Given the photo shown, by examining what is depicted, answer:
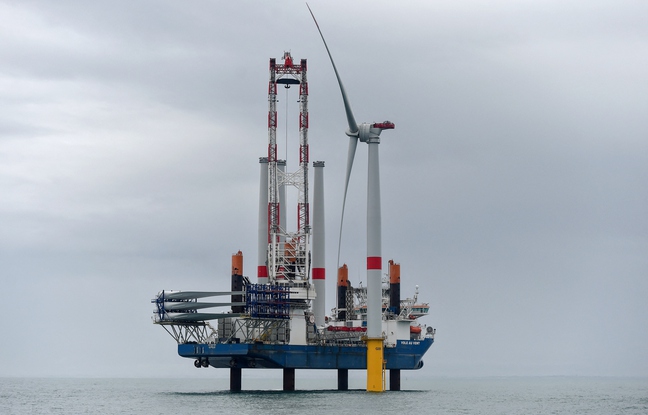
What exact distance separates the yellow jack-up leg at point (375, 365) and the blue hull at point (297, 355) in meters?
6.55

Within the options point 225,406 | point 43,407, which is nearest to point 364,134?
point 225,406

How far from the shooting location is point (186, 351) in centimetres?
10556

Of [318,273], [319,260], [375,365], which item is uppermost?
[319,260]

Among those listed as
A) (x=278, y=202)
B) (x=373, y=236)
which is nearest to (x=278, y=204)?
(x=278, y=202)

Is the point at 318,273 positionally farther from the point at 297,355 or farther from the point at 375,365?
the point at 375,365

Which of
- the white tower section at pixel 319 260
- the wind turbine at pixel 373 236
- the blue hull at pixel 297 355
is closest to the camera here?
the wind turbine at pixel 373 236

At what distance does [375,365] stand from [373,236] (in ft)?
47.4

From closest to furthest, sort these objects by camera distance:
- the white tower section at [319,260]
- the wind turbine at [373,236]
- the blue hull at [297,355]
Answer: the wind turbine at [373,236], the blue hull at [297,355], the white tower section at [319,260]

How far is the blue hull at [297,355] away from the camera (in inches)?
4099

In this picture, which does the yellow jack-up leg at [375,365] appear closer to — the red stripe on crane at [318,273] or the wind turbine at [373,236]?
the wind turbine at [373,236]

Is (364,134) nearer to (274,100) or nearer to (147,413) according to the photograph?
(274,100)

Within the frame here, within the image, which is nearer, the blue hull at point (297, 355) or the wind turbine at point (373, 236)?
the wind turbine at point (373, 236)

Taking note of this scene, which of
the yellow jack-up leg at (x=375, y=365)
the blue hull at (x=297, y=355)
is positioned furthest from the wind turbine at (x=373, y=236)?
the blue hull at (x=297, y=355)

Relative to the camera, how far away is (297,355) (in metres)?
108
